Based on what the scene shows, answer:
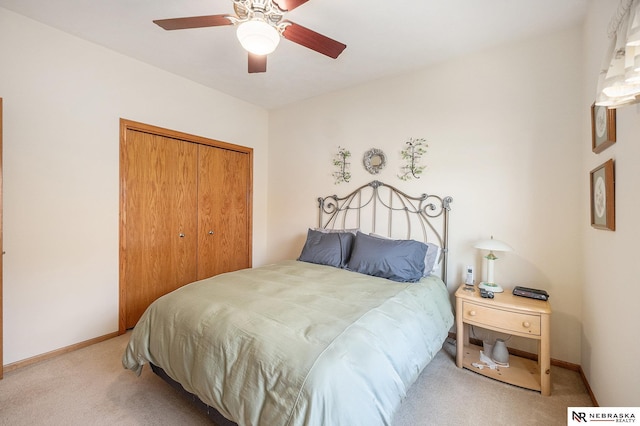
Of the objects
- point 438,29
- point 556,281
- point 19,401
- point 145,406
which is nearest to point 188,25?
point 438,29

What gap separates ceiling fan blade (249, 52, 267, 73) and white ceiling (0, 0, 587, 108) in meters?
0.40

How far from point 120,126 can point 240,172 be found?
1.47 m

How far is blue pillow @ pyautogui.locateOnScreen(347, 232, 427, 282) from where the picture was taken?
234 cm

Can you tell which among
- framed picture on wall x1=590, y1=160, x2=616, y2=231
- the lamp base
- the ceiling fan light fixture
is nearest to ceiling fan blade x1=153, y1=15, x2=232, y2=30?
the ceiling fan light fixture

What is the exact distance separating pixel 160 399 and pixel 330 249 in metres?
1.76

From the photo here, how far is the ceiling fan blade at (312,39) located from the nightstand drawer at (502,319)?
2105 mm

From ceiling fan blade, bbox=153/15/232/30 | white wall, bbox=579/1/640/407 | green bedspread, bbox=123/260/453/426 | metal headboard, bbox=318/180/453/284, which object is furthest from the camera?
metal headboard, bbox=318/180/453/284

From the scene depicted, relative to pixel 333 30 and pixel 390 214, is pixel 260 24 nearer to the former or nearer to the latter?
pixel 333 30

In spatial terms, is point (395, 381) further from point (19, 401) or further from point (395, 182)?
point (19, 401)

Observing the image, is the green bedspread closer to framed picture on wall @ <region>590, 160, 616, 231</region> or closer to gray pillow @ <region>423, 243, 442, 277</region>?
gray pillow @ <region>423, 243, 442, 277</region>

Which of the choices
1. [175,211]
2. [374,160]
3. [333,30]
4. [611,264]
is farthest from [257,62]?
[611,264]

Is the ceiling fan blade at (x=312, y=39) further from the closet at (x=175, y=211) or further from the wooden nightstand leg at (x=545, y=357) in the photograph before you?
the wooden nightstand leg at (x=545, y=357)

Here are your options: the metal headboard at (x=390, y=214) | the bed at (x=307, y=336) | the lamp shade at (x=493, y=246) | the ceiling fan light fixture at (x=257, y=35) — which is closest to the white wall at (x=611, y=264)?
the lamp shade at (x=493, y=246)

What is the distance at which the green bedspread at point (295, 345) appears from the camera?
44.3 inches
